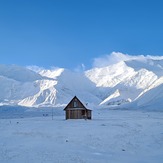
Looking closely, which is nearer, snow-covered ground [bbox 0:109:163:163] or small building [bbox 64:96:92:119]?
snow-covered ground [bbox 0:109:163:163]

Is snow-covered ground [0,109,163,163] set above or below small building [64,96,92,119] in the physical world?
below

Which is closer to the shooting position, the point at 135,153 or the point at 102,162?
the point at 102,162

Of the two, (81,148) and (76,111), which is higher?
(76,111)

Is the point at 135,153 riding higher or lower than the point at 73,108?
lower

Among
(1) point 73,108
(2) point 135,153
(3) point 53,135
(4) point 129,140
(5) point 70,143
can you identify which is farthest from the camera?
(1) point 73,108

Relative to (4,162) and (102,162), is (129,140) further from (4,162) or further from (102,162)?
(4,162)

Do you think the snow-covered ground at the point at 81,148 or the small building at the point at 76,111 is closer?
the snow-covered ground at the point at 81,148

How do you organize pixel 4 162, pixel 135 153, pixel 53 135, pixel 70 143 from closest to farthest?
pixel 4 162, pixel 135 153, pixel 70 143, pixel 53 135

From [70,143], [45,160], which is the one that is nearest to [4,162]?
[45,160]

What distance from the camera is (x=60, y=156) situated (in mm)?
27344

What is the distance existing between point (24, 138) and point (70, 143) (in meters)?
6.29

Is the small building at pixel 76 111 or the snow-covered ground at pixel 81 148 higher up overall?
the small building at pixel 76 111

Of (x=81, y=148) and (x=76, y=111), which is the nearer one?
(x=81, y=148)

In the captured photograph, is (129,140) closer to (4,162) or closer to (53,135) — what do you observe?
(53,135)
